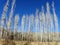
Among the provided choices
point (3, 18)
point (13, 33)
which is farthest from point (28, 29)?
point (3, 18)

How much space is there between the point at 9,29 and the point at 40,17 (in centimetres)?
1562

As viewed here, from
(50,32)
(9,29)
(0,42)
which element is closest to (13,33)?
(9,29)

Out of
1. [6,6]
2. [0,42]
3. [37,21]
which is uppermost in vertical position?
[6,6]

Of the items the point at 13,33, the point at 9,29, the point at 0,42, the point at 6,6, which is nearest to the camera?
the point at 0,42

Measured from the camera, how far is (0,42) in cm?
3350

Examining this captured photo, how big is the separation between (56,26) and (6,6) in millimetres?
25400

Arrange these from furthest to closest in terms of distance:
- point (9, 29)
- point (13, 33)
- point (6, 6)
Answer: point (13, 33) < point (9, 29) < point (6, 6)

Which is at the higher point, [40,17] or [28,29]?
[40,17]

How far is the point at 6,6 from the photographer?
48.7 m

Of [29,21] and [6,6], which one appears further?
[29,21]

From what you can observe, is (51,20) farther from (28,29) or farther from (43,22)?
(28,29)

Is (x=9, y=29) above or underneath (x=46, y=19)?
underneath

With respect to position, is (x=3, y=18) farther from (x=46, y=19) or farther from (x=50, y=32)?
(x=50, y=32)

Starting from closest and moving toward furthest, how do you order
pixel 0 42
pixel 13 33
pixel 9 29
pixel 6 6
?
pixel 0 42
pixel 6 6
pixel 9 29
pixel 13 33
